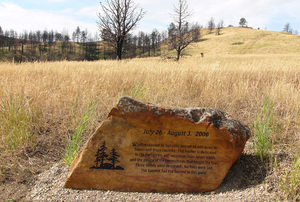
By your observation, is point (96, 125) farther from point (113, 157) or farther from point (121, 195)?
point (121, 195)

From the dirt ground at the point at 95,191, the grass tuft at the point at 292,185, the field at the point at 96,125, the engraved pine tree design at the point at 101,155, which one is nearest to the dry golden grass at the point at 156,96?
the field at the point at 96,125

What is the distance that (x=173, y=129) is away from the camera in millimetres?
2414

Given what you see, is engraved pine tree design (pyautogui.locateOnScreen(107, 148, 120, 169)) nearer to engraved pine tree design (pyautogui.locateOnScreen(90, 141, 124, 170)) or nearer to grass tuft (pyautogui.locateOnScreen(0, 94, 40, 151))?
engraved pine tree design (pyautogui.locateOnScreen(90, 141, 124, 170))

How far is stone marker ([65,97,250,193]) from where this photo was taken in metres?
→ 2.34

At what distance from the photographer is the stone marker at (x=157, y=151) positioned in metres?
2.34

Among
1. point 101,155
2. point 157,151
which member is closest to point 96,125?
point 101,155

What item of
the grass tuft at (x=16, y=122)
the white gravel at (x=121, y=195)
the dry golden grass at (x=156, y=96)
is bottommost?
the white gravel at (x=121, y=195)

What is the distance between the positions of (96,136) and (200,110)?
129cm

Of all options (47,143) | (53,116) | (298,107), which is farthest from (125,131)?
(298,107)

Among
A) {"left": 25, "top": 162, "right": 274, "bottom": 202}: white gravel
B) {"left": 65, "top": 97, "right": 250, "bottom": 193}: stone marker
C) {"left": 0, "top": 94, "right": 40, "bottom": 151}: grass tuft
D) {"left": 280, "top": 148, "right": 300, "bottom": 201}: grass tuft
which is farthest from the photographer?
{"left": 0, "top": 94, "right": 40, "bottom": 151}: grass tuft

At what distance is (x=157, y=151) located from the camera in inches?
94.7

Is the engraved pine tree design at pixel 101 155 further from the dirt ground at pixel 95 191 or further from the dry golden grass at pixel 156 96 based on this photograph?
the dry golden grass at pixel 156 96

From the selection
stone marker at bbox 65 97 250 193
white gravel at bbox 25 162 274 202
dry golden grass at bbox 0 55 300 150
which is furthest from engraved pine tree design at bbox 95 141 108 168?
dry golden grass at bbox 0 55 300 150

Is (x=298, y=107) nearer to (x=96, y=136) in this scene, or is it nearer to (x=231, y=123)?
(x=231, y=123)
